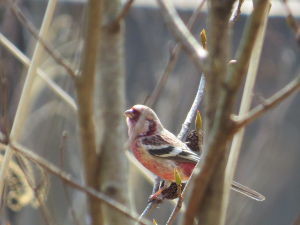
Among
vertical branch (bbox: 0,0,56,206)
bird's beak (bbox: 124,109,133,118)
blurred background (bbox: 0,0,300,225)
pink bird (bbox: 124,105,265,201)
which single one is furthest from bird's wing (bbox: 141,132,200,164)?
vertical branch (bbox: 0,0,56,206)

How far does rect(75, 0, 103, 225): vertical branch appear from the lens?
1311 mm

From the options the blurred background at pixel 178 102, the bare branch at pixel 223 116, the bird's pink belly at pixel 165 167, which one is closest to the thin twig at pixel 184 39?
the bare branch at pixel 223 116

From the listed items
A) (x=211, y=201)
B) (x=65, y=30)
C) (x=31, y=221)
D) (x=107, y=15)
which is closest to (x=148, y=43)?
(x=65, y=30)

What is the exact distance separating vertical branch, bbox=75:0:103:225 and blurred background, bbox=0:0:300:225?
5.08 m

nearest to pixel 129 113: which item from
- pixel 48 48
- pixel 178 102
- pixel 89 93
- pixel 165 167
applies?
pixel 165 167

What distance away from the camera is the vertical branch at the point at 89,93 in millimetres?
1311

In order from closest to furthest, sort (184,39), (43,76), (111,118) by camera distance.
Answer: (184,39) < (111,118) < (43,76)

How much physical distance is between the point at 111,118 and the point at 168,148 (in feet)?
10.3

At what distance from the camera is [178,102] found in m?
6.83

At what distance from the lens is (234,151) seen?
174cm

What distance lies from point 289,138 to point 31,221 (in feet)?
16.3

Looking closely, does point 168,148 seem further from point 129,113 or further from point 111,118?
point 111,118

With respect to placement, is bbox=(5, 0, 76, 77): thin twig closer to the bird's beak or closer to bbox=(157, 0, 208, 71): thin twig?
bbox=(157, 0, 208, 71): thin twig

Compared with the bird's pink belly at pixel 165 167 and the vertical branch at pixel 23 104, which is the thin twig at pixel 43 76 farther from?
the bird's pink belly at pixel 165 167
